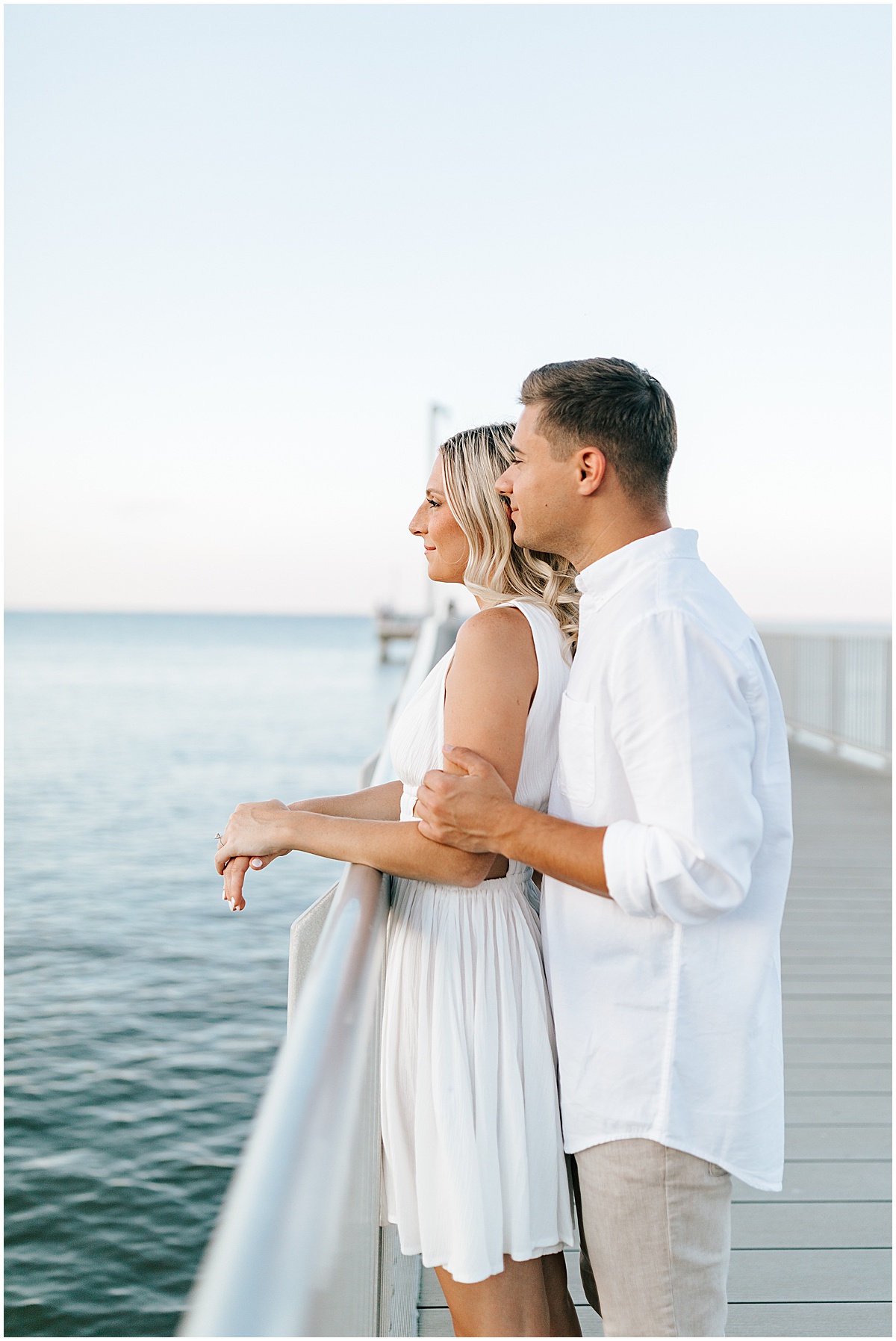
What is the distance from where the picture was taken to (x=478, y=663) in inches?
63.0

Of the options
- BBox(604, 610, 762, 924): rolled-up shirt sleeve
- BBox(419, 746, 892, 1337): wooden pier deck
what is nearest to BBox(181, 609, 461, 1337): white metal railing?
BBox(604, 610, 762, 924): rolled-up shirt sleeve

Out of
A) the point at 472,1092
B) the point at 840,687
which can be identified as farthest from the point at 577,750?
the point at 840,687

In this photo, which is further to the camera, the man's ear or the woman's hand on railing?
the woman's hand on railing

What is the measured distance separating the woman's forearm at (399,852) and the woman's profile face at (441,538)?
1.75ft

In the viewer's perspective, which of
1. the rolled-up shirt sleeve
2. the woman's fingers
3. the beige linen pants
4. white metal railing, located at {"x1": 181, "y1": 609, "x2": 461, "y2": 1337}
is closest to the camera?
white metal railing, located at {"x1": 181, "y1": 609, "x2": 461, "y2": 1337}

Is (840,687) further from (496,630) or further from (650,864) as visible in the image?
(650,864)

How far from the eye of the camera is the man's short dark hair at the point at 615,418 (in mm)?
1524

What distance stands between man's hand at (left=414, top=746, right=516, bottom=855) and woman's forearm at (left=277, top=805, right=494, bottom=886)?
0.13 ft

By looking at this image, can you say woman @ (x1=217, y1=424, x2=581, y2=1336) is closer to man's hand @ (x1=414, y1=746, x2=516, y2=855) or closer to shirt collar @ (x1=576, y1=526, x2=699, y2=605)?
man's hand @ (x1=414, y1=746, x2=516, y2=855)

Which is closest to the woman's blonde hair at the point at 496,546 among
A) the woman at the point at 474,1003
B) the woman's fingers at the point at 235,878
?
the woman at the point at 474,1003

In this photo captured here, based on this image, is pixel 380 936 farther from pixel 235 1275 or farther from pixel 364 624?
pixel 364 624

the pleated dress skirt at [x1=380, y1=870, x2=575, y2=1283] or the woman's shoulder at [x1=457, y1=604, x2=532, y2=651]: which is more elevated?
the woman's shoulder at [x1=457, y1=604, x2=532, y2=651]

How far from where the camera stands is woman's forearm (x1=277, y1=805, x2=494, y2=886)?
155 centimetres

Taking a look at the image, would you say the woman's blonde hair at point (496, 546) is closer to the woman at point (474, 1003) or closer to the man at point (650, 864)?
the woman at point (474, 1003)
